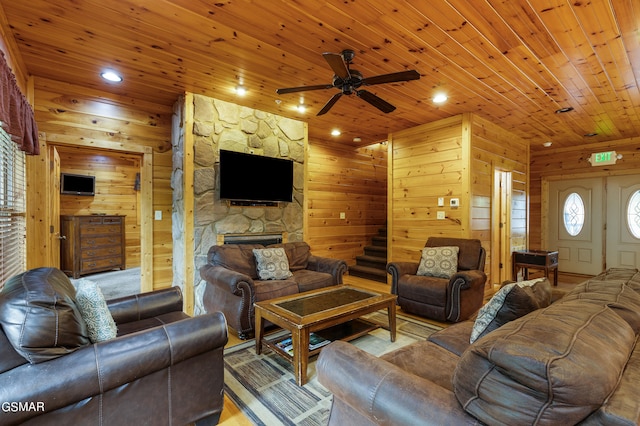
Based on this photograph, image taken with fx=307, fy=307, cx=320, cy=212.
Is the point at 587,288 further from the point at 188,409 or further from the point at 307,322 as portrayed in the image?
the point at 188,409

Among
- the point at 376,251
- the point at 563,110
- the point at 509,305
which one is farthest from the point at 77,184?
the point at 563,110

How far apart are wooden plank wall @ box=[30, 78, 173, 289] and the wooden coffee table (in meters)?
2.19

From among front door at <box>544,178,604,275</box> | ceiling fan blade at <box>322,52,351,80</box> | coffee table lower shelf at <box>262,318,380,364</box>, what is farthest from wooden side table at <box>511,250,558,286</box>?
ceiling fan blade at <box>322,52,351,80</box>

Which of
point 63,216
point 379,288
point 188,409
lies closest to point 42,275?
point 188,409

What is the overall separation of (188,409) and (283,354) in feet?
2.69

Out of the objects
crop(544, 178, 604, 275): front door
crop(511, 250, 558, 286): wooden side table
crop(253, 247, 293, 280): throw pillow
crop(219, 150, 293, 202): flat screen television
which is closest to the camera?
crop(253, 247, 293, 280): throw pillow

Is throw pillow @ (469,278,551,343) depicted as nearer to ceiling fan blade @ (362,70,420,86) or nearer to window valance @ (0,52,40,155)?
ceiling fan blade @ (362,70,420,86)

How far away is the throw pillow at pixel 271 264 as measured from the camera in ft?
11.5

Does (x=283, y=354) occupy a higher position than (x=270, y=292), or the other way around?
(x=270, y=292)

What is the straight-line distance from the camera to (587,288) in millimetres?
1515

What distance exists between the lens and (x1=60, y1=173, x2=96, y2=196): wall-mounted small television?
19.7 ft

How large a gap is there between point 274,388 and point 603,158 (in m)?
7.03

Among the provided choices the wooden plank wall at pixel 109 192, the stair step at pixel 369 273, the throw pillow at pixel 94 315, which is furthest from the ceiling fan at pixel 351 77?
the wooden plank wall at pixel 109 192

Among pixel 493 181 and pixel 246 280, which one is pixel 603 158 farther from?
pixel 246 280
